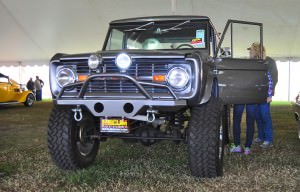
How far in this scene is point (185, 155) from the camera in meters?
5.21

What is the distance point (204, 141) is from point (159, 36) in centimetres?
181

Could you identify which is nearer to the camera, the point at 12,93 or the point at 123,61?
the point at 123,61

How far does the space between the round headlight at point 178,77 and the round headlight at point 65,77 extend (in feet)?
3.45

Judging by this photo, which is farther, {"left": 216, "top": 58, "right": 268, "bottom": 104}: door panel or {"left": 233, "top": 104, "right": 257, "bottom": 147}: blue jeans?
{"left": 233, "top": 104, "right": 257, "bottom": 147}: blue jeans

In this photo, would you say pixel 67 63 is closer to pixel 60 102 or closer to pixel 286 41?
pixel 60 102

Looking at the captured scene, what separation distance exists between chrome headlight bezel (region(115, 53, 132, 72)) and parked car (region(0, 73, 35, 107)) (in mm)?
11301

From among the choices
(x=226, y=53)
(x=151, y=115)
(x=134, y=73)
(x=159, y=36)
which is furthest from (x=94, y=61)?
(x=226, y=53)

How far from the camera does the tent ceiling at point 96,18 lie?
1445cm

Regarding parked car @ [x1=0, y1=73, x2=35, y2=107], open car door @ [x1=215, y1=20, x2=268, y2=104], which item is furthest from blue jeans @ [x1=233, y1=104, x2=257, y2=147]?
parked car @ [x1=0, y1=73, x2=35, y2=107]

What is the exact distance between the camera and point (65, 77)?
406 centimetres

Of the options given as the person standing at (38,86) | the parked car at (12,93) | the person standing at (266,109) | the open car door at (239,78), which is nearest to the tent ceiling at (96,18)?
the person standing at (38,86)

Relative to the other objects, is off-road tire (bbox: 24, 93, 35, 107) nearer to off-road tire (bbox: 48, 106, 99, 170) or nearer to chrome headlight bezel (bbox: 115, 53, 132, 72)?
off-road tire (bbox: 48, 106, 99, 170)

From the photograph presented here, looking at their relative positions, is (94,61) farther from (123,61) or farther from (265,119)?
(265,119)

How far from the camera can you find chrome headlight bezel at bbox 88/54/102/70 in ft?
12.5
